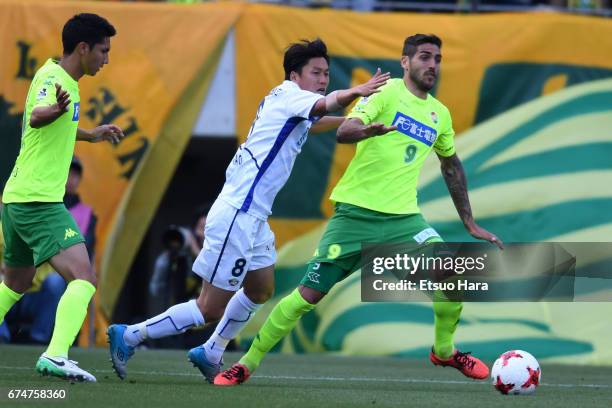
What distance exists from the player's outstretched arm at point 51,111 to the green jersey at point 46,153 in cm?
24

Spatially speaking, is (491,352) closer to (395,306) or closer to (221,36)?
(395,306)

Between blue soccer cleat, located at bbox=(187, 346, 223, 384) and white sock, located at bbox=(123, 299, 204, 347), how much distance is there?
266 mm

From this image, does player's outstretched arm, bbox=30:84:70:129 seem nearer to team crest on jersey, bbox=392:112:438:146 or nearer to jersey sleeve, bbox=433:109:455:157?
team crest on jersey, bbox=392:112:438:146

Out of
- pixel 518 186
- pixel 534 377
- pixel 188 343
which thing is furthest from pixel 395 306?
pixel 534 377

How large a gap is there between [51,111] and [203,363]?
2.01m

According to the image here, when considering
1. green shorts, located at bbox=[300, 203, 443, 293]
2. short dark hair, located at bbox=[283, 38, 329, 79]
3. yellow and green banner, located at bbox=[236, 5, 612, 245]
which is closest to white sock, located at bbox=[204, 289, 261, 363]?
green shorts, located at bbox=[300, 203, 443, 293]

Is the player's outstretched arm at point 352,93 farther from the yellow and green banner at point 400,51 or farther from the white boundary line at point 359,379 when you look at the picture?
the yellow and green banner at point 400,51

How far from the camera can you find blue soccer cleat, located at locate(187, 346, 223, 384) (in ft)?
27.7

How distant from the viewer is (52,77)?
781 centimetres

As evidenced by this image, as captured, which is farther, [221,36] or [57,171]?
[221,36]

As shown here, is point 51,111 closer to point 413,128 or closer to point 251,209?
point 251,209

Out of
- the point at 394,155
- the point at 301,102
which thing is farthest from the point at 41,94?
the point at 394,155

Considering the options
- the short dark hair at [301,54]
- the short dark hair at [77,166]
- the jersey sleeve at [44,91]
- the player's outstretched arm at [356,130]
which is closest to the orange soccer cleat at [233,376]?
the player's outstretched arm at [356,130]

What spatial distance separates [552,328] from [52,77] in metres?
7.29
